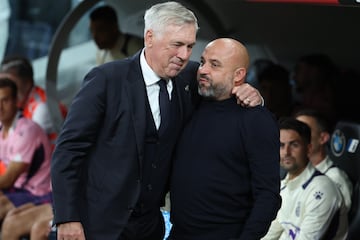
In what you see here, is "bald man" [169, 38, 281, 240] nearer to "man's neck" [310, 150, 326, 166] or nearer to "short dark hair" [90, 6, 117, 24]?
"man's neck" [310, 150, 326, 166]

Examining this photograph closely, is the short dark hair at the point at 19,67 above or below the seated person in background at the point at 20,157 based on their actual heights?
above

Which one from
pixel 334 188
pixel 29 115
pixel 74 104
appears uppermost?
pixel 74 104

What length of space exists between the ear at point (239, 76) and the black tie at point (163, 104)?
285 millimetres

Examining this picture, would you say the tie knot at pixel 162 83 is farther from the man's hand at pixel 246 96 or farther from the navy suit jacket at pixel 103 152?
the man's hand at pixel 246 96

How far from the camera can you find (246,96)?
3746 millimetres

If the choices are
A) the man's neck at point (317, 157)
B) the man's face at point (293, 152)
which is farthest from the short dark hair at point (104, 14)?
the man's face at point (293, 152)

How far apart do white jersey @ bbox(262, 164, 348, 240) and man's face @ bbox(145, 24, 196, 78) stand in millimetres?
1512

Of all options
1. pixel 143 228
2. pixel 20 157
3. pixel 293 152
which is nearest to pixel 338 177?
pixel 293 152

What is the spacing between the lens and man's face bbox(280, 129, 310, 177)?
16.4 feet

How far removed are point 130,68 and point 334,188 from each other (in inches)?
66.0

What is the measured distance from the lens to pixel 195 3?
6.95 metres

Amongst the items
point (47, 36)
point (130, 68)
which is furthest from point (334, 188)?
point (47, 36)

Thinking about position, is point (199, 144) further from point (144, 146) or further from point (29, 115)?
point (29, 115)

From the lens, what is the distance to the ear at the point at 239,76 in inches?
151
